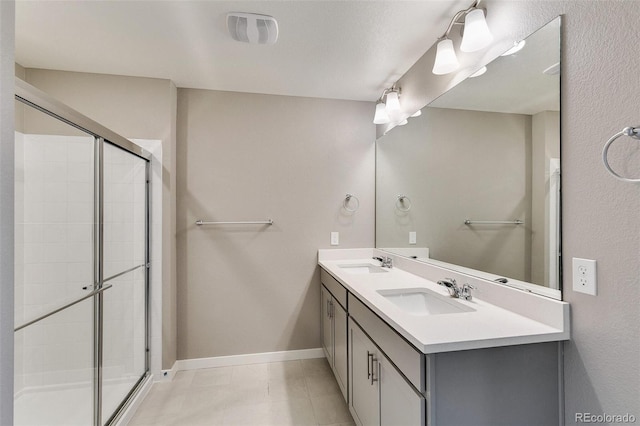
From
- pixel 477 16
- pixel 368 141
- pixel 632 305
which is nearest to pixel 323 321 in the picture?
pixel 368 141

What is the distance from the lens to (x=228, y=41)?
188cm

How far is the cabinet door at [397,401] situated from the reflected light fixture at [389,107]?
73.1 inches

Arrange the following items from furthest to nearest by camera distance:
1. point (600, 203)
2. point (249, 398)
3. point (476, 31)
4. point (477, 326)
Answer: point (249, 398) → point (476, 31) → point (477, 326) → point (600, 203)

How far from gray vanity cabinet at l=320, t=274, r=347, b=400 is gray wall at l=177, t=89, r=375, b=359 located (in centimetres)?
23

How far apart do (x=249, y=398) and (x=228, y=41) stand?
243 cm

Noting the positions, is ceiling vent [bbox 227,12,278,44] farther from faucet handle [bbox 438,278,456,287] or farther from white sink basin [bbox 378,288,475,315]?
faucet handle [bbox 438,278,456,287]

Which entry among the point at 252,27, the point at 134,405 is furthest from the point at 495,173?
the point at 134,405

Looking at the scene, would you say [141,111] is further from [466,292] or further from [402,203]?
[466,292]

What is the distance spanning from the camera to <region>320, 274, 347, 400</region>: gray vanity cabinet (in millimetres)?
1950

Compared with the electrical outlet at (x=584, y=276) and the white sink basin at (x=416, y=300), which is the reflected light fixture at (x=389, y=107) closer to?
the white sink basin at (x=416, y=300)

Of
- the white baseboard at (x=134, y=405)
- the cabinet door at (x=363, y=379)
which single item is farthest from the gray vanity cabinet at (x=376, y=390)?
the white baseboard at (x=134, y=405)

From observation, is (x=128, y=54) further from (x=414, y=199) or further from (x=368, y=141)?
(x=414, y=199)

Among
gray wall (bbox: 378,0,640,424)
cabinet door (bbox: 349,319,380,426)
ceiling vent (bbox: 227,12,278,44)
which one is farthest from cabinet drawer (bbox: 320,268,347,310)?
ceiling vent (bbox: 227,12,278,44)

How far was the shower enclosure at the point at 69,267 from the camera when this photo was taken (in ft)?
4.40
